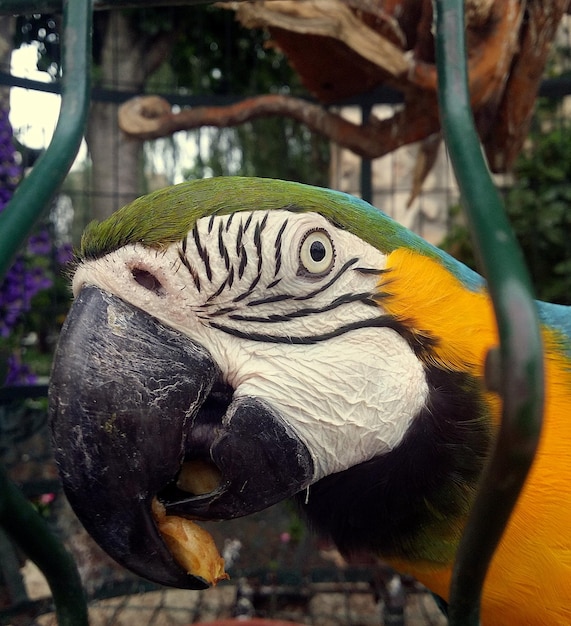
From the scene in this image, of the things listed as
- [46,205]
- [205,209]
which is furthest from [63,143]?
[205,209]

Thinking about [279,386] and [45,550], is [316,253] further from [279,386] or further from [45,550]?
[45,550]

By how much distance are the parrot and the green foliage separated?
6.56 ft

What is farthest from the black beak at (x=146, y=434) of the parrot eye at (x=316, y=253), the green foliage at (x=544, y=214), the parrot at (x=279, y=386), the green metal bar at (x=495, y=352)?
the green foliage at (x=544, y=214)

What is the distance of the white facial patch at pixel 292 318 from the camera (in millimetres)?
489

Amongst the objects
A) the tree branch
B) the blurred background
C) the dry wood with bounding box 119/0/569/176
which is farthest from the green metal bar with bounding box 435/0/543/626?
the tree branch

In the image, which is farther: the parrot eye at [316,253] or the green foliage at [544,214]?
the green foliage at [544,214]

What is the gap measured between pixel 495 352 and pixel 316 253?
30 centimetres

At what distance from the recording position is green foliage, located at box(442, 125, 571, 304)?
7.97ft

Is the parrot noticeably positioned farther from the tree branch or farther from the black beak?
the tree branch

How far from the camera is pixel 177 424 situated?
0.45 m

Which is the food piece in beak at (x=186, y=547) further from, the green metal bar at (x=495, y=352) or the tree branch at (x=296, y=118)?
the tree branch at (x=296, y=118)

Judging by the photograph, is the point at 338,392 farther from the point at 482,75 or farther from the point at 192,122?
the point at 192,122

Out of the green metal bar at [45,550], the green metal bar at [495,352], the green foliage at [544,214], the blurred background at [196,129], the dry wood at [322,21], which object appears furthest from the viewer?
the green foliage at [544,214]

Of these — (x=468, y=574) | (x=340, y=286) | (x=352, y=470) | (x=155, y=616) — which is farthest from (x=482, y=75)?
(x=155, y=616)
